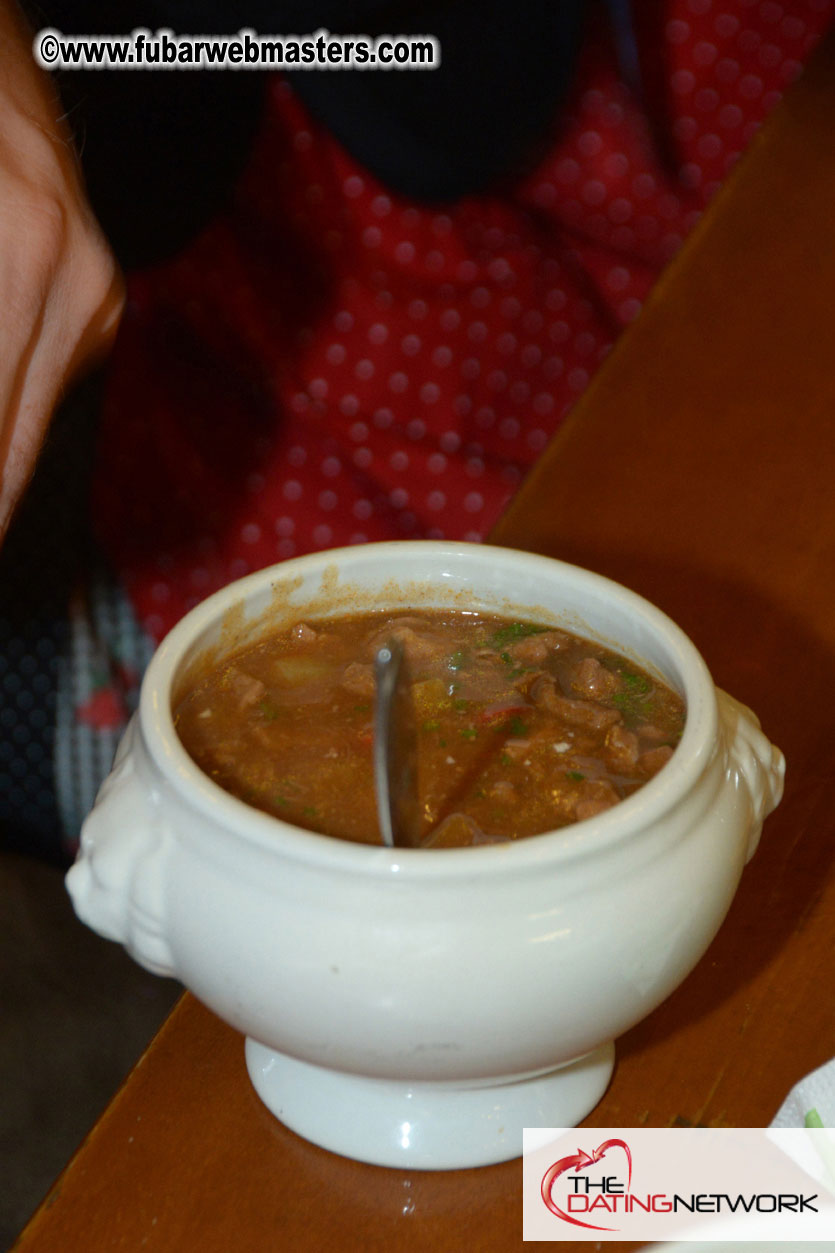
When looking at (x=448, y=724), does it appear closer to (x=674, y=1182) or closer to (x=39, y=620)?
(x=674, y=1182)

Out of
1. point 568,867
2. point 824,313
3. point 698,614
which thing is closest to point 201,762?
point 568,867

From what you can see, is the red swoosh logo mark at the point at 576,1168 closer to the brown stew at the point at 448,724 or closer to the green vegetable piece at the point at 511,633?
the brown stew at the point at 448,724

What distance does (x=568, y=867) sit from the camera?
0.77 metres

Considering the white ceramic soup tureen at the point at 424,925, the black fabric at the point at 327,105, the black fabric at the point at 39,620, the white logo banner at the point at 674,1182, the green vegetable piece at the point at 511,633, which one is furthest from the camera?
the black fabric at the point at 39,620

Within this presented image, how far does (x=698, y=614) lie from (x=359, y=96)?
50.0 inches

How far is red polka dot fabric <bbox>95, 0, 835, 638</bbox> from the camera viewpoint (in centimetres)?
228

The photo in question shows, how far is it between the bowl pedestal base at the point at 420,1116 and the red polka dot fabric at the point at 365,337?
1.52 m

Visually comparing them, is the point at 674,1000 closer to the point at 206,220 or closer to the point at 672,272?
the point at 672,272

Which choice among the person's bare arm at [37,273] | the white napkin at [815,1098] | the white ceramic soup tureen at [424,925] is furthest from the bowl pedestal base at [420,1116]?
the person's bare arm at [37,273]

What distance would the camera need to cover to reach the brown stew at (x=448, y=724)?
89cm

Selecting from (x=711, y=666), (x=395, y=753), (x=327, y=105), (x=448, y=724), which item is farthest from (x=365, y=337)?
(x=395, y=753)

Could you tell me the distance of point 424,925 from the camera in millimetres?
757

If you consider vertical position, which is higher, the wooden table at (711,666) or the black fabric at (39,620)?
the wooden table at (711,666)

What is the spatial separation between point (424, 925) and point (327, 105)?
5.88ft
